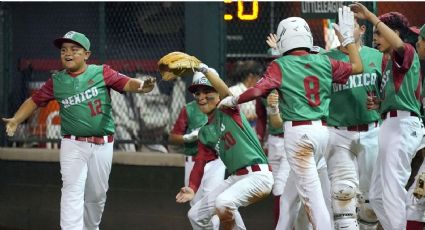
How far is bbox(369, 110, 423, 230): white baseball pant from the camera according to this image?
8711mm

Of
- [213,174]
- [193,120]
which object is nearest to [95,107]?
[213,174]

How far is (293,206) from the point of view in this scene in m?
8.75

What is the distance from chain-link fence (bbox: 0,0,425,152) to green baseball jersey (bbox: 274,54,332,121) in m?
2.59

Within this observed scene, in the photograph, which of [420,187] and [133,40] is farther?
[133,40]

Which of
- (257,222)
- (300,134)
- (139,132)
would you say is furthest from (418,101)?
(139,132)

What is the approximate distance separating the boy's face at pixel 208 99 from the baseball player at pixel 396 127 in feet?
4.93

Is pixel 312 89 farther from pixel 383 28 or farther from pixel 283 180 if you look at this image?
pixel 283 180

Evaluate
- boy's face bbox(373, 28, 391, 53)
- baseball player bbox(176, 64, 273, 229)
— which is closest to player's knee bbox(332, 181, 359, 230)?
baseball player bbox(176, 64, 273, 229)

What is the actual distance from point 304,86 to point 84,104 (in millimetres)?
2285

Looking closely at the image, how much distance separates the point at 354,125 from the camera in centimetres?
927

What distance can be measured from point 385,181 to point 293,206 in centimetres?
80

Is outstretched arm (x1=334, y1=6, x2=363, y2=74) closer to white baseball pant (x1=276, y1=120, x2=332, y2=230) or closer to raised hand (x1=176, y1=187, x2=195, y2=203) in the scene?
white baseball pant (x1=276, y1=120, x2=332, y2=230)

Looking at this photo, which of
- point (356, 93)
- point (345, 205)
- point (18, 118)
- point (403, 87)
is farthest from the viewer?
point (18, 118)

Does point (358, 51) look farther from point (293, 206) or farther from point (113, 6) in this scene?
point (113, 6)
